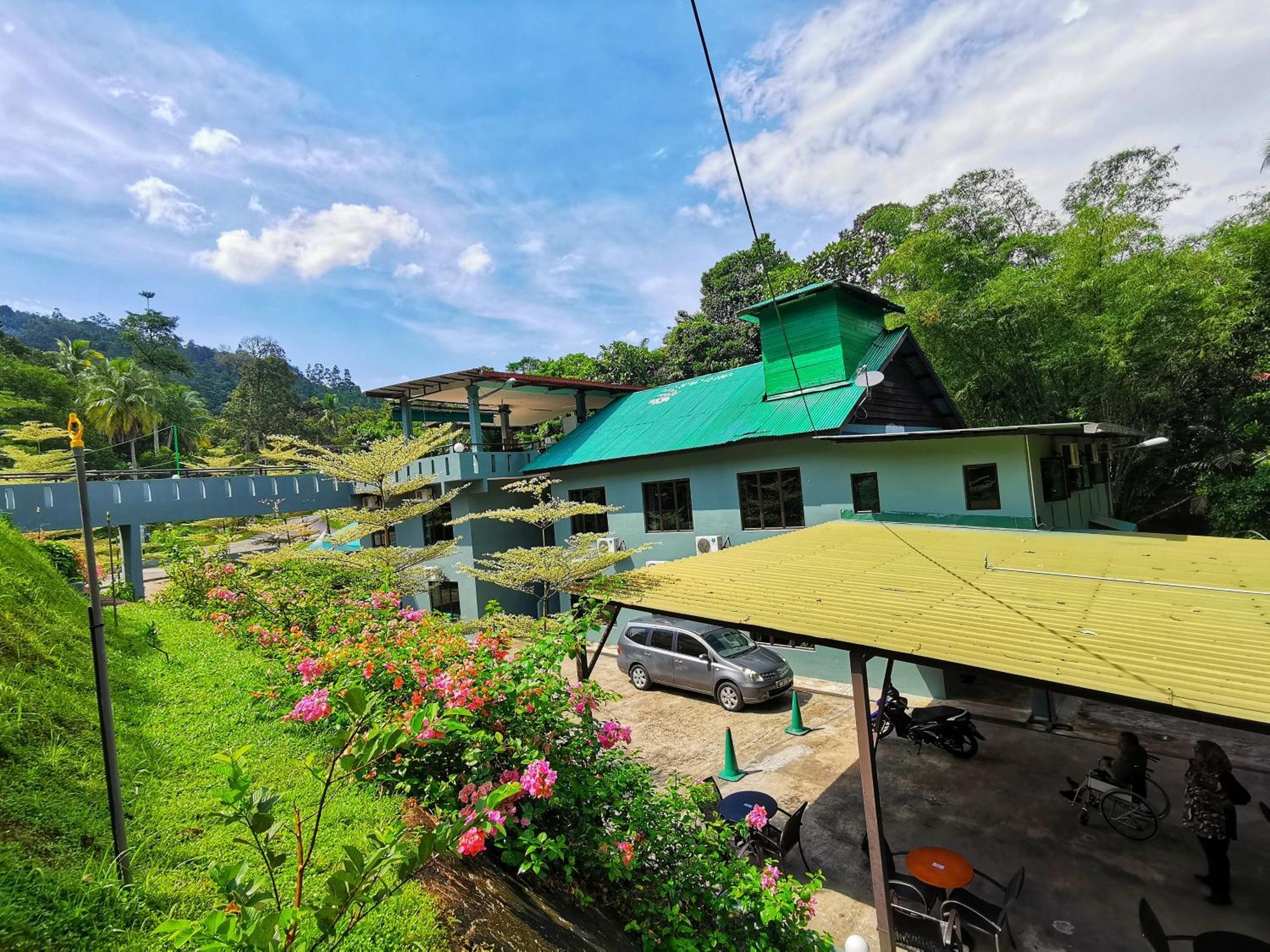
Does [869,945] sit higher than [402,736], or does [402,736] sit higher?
[402,736]

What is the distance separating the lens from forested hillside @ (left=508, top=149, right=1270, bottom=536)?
51.0 feet

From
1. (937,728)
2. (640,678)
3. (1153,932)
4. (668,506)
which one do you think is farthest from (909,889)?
(668,506)

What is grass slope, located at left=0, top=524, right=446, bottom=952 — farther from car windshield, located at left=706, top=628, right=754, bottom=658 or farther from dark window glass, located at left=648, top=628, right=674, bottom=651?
car windshield, located at left=706, top=628, right=754, bottom=658

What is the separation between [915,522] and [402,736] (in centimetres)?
1132

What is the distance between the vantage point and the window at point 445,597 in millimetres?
19984

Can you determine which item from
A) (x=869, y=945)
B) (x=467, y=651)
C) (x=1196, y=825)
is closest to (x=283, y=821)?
(x=467, y=651)

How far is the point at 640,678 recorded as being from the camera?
496 inches

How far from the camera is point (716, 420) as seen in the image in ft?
49.7

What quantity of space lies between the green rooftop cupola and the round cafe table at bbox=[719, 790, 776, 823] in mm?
9693

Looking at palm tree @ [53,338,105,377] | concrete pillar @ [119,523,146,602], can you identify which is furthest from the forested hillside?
palm tree @ [53,338,105,377]

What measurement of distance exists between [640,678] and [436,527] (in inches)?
451

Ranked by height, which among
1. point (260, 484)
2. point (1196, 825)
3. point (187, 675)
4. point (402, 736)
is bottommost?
point (1196, 825)

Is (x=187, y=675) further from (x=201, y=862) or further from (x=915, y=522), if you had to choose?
(x=915, y=522)

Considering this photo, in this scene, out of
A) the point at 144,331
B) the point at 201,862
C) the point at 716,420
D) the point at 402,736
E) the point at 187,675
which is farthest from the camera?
the point at 144,331
